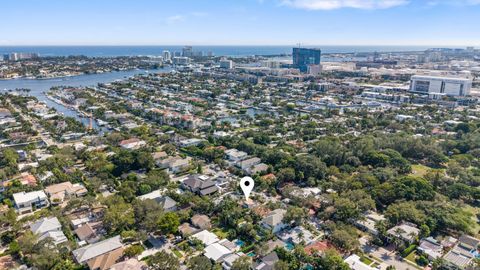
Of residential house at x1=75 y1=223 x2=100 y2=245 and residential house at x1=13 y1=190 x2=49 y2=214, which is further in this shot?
residential house at x1=13 y1=190 x2=49 y2=214

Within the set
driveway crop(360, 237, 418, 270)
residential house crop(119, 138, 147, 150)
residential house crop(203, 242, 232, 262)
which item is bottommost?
driveway crop(360, 237, 418, 270)

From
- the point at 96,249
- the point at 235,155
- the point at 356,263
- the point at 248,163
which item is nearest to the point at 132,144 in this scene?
the point at 235,155

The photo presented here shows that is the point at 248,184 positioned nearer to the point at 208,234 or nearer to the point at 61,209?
the point at 208,234

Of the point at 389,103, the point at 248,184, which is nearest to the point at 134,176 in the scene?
the point at 248,184

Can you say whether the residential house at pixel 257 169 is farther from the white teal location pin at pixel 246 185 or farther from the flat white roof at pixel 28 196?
the flat white roof at pixel 28 196

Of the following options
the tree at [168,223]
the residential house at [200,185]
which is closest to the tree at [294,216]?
the tree at [168,223]

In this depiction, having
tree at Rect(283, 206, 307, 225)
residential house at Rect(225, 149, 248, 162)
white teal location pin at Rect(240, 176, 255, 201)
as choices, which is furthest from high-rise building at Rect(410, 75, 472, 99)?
tree at Rect(283, 206, 307, 225)

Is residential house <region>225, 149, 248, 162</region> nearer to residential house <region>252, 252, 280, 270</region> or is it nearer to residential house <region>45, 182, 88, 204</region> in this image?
residential house <region>45, 182, 88, 204</region>
